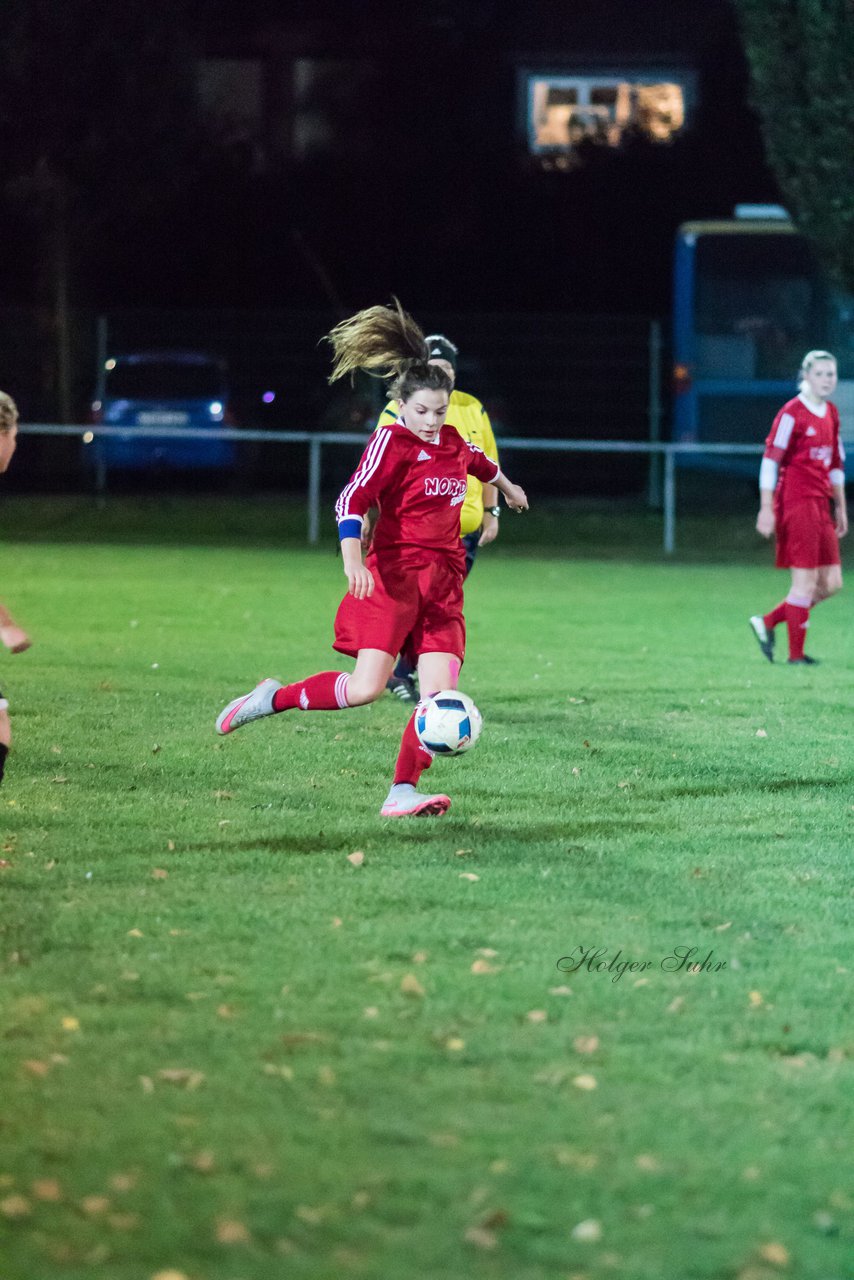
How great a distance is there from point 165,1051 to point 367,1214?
0.97 meters

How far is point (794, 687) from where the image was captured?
10.5 meters

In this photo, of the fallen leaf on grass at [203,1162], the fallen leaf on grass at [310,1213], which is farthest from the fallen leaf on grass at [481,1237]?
the fallen leaf on grass at [203,1162]

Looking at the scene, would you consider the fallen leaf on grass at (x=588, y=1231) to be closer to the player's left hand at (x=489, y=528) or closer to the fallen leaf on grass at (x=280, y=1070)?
the fallen leaf on grass at (x=280, y=1070)

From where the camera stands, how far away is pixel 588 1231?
3342mm

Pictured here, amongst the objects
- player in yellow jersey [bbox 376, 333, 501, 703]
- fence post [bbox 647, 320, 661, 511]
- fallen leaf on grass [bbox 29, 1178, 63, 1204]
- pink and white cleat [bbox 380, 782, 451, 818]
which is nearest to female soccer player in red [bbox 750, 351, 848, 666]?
player in yellow jersey [bbox 376, 333, 501, 703]

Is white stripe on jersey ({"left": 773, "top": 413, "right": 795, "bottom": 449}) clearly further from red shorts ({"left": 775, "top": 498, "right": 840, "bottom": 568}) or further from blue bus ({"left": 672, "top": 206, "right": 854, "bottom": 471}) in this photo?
blue bus ({"left": 672, "top": 206, "right": 854, "bottom": 471})

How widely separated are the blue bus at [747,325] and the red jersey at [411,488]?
17.1 m

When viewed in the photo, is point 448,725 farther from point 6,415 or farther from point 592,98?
point 592,98

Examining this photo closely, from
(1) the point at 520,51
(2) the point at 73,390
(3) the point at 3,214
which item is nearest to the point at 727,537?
(2) the point at 73,390

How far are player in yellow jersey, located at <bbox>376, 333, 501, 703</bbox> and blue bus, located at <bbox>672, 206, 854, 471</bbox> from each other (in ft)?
46.4

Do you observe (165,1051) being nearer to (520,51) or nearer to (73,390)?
(73,390)

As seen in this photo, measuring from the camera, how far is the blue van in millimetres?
23719

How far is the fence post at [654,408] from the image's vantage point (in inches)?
912


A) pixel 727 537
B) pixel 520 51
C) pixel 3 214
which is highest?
pixel 520 51
